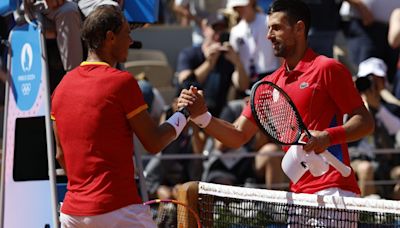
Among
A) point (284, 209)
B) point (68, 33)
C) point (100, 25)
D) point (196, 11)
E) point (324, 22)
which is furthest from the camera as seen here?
point (196, 11)

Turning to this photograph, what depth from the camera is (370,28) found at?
11.6m

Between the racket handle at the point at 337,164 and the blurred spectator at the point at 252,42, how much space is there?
5.85 m

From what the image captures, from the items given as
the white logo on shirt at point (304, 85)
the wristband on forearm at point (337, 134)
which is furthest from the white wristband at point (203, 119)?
the wristband on forearm at point (337, 134)

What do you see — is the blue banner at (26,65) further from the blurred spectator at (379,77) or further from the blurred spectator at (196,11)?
the blurred spectator at (196,11)

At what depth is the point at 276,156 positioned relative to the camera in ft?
34.6

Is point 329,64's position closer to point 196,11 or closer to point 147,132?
point 147,132

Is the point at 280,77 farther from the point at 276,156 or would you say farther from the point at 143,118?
the point at 276,156

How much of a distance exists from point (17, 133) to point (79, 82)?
1.99 metres

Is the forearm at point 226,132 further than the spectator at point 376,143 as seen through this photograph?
No

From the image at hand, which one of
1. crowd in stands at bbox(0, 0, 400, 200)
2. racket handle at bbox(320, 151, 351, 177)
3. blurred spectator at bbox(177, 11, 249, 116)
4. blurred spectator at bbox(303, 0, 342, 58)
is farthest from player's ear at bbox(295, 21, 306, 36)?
blurred spectator at bbox(177, 11, 249, 116)

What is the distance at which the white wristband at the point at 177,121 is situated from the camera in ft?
17.5

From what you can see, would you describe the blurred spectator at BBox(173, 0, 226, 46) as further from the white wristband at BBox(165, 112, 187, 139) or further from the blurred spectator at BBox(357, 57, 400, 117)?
the white wristband at BBox(165, 112, 187, 139)

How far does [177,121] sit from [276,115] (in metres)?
0.61

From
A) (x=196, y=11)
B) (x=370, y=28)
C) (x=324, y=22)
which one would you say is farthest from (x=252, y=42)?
(x=196, y=11)
